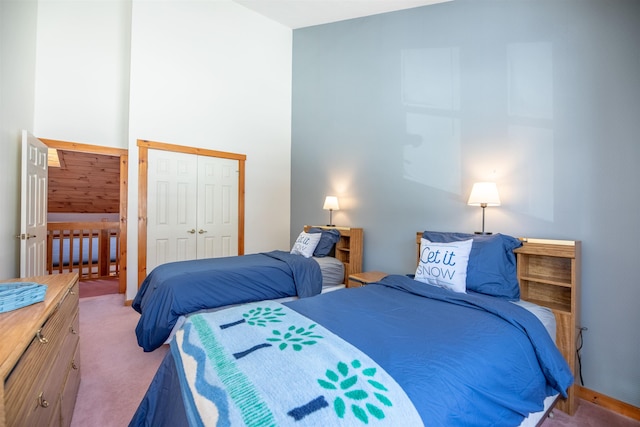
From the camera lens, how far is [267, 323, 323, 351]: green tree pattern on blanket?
3.74 feet

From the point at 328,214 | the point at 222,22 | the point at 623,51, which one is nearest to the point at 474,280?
the point at 623,51

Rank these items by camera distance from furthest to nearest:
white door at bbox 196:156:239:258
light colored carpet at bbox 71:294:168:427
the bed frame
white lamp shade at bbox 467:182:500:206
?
white door at bbox 196:156:239:258
white lamp shade at bbox 467:182:500:206
the bed frame
light colored carpet at bbox 71:294:168:427

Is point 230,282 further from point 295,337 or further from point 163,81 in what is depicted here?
point 163,81

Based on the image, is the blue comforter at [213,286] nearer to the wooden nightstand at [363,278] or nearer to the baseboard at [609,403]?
the wooden nightstand at [363,278]

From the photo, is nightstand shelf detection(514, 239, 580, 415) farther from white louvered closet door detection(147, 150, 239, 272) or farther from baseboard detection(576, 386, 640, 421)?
white louvered closet door detection(147, 150, 239, 272)

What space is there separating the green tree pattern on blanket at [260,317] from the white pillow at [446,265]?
1.18 m

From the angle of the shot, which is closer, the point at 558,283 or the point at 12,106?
the point at 558,283

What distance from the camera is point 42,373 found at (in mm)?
1111

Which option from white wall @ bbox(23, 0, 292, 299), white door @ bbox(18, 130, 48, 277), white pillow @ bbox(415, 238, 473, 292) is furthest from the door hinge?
white pillow @ bbox(415, 238, 473, 292)

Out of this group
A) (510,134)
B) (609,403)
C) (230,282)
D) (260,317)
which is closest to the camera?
(260,317)

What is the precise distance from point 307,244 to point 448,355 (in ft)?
8.04

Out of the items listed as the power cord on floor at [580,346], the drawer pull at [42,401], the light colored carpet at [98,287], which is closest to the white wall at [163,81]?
the light colored carpet at [98,287]

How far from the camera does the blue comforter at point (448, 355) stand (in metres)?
0.98

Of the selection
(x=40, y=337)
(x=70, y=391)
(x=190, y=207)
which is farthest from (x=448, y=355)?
(x=190, y=207)
